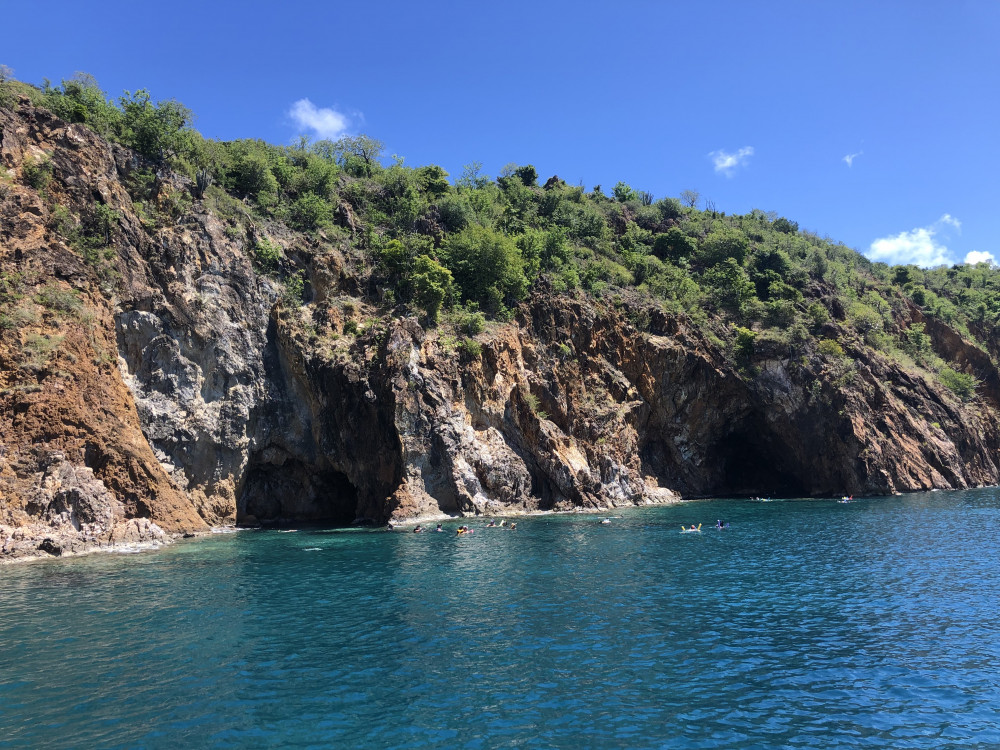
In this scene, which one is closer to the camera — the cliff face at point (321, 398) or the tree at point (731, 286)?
the cliff face at point (321, 398)

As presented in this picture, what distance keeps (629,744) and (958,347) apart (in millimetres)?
97183

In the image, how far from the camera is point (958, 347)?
8706 cm

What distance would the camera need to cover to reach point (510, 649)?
58.9 feet

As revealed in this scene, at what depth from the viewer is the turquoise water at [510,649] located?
1306cm

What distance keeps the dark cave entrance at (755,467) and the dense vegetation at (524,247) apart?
10205mm

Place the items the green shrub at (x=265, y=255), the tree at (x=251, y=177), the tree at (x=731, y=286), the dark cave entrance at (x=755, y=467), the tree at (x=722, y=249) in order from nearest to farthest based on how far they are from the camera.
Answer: the green shrub at (x=265, y=255) → the tree at (x=251, y=177) → the dark cave entrance at (x=755, y=467) → the tree at (x=731, y=286) → the tree at (x=722, y=249)

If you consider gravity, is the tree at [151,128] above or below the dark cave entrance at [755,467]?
above

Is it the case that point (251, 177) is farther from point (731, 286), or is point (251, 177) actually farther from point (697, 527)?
point (731, 286)

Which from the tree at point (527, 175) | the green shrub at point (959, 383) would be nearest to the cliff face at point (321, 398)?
the green shrub at point (959, 383)

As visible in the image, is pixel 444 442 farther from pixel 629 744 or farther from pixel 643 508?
pixel 629 744

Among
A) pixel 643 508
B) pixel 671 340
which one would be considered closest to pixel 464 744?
pixel 643 508

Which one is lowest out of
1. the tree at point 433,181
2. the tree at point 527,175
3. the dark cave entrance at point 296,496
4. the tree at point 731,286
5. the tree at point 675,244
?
the dark cave entrance at point 296,496

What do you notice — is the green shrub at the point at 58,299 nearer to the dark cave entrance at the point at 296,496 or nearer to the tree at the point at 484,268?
the dark cave entrance at the point at 296,496

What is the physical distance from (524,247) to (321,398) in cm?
2976
